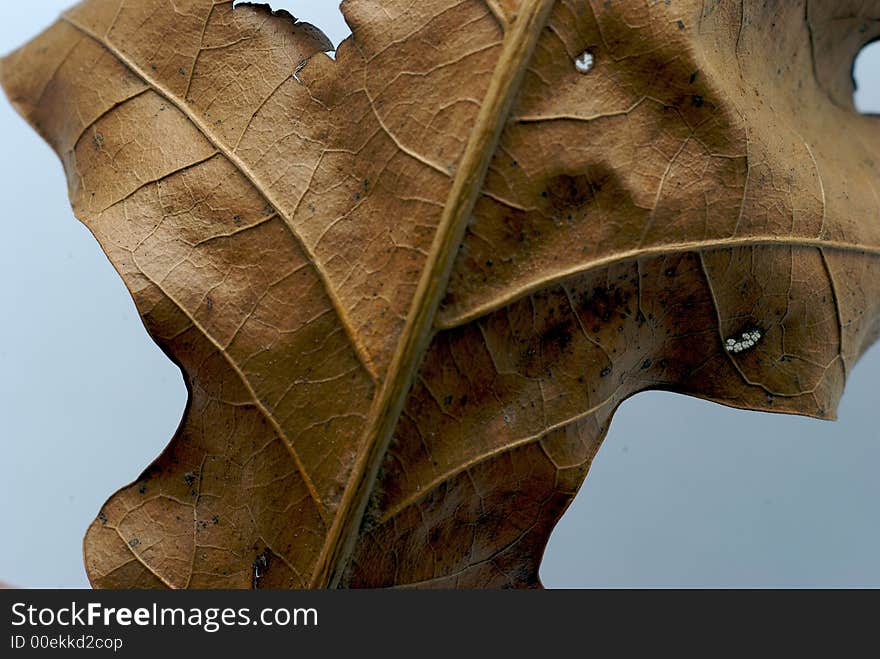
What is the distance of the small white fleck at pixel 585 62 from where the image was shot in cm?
94

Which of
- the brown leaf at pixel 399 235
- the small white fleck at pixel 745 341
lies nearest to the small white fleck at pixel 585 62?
the brown leaf at pixel 399 235

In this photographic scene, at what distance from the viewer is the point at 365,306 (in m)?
0.96

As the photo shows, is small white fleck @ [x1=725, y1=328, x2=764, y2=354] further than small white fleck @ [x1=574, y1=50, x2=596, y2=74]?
Yes

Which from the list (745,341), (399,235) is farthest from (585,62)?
(745,341)

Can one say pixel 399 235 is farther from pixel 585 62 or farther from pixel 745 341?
pixel 745 341

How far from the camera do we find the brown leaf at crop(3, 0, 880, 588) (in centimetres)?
94

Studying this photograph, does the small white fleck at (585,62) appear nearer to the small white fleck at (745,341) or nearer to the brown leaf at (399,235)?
the brown leaf at (399,235)

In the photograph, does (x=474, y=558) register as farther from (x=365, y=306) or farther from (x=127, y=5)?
(x=127, y=5)

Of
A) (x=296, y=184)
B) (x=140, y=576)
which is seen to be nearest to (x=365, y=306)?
(x=296, y=184)

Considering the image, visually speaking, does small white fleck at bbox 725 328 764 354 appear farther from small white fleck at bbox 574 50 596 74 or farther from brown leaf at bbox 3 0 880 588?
small white fleck at bbox 574 50 596 74

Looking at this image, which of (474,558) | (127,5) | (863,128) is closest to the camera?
(127,5)

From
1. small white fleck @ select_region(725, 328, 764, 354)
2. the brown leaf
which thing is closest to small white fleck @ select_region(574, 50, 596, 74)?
the brown leaf

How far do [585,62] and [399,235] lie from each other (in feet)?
1.02

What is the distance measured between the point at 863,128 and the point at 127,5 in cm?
119
